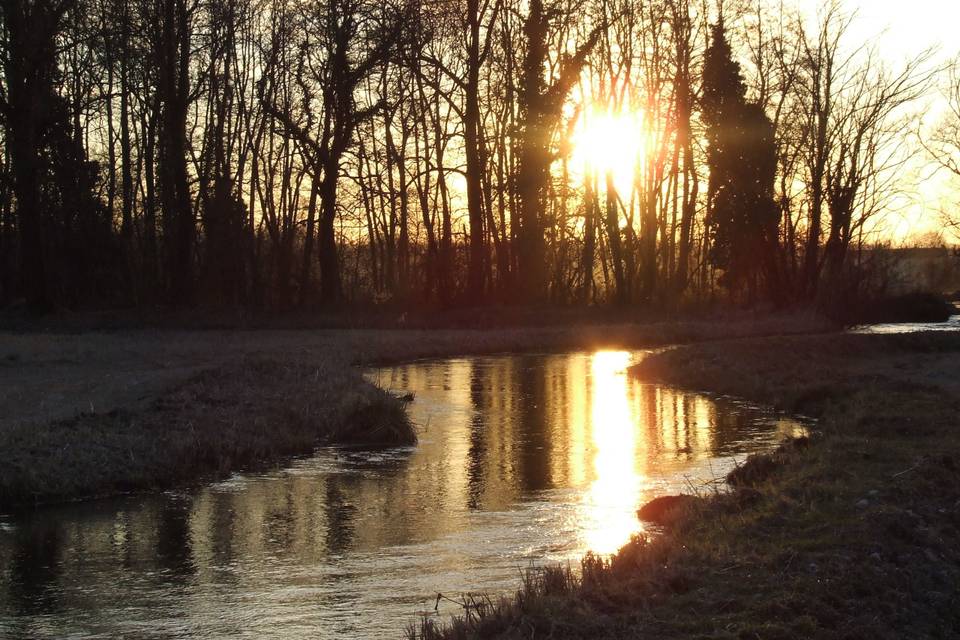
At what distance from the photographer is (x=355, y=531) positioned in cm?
1049

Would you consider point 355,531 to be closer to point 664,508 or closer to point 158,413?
point 664,508

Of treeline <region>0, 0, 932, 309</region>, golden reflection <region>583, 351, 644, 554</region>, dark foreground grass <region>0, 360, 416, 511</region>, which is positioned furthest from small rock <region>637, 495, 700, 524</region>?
treeline <region>0, 0, 932, 309</region>

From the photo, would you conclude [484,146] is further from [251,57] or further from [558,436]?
[558,436]

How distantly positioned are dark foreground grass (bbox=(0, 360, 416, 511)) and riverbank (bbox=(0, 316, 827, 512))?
0.05 feet

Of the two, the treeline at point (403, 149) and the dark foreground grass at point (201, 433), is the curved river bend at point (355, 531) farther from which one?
the treeline at point (403, 149)

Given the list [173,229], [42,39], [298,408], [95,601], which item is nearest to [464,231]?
[173,229]

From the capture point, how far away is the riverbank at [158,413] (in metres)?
12.3

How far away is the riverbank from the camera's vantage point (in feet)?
40.4

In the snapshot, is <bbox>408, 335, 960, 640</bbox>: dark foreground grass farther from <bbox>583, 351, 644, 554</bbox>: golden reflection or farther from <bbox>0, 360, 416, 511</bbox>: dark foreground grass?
<bbox>0, 360, 416, 511</bbox>: dark foreground grass

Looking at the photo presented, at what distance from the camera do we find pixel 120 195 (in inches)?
1884

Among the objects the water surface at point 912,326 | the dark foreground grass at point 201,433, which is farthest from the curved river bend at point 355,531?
the water surface at point 912,326

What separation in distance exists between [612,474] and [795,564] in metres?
6.14

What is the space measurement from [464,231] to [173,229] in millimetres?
16947

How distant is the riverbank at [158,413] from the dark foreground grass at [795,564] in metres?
6.43
